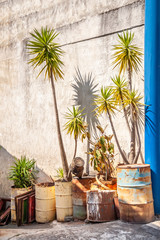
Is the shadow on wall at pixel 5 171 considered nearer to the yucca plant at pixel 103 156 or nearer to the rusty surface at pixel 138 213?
the yucca plant at pixel 103 156

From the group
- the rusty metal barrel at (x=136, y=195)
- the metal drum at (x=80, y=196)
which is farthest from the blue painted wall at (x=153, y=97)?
the metal drum at (x=80, y=196)

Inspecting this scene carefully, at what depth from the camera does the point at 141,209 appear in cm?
422

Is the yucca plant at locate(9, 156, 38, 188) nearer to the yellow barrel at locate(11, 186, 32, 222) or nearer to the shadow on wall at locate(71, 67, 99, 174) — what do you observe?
the yellow barrel at locate(11, 186, 32, 222)

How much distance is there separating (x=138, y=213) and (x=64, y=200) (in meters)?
1.58

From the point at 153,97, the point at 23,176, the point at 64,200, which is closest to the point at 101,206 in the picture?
the point at 64,200

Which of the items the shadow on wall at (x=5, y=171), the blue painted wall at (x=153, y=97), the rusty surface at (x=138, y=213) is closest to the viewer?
the rusty surface at (x=138, y=213)

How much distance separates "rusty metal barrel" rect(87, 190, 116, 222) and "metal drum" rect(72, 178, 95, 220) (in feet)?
1.30

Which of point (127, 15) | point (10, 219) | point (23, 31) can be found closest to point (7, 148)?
point (10, 219)

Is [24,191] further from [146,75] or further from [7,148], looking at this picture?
[146,75]

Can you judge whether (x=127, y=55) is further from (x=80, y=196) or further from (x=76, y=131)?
(x=80, y=196)

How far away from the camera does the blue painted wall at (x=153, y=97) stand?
4535mm

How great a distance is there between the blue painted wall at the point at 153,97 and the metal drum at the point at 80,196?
1192mm

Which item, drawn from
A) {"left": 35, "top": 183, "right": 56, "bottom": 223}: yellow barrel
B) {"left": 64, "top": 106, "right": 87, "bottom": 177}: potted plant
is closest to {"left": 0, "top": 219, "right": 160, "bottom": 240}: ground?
{"left": 64, "top": 106, "right": 87, "bottom": 177}: potted plant

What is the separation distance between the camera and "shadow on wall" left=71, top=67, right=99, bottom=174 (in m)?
6.13
